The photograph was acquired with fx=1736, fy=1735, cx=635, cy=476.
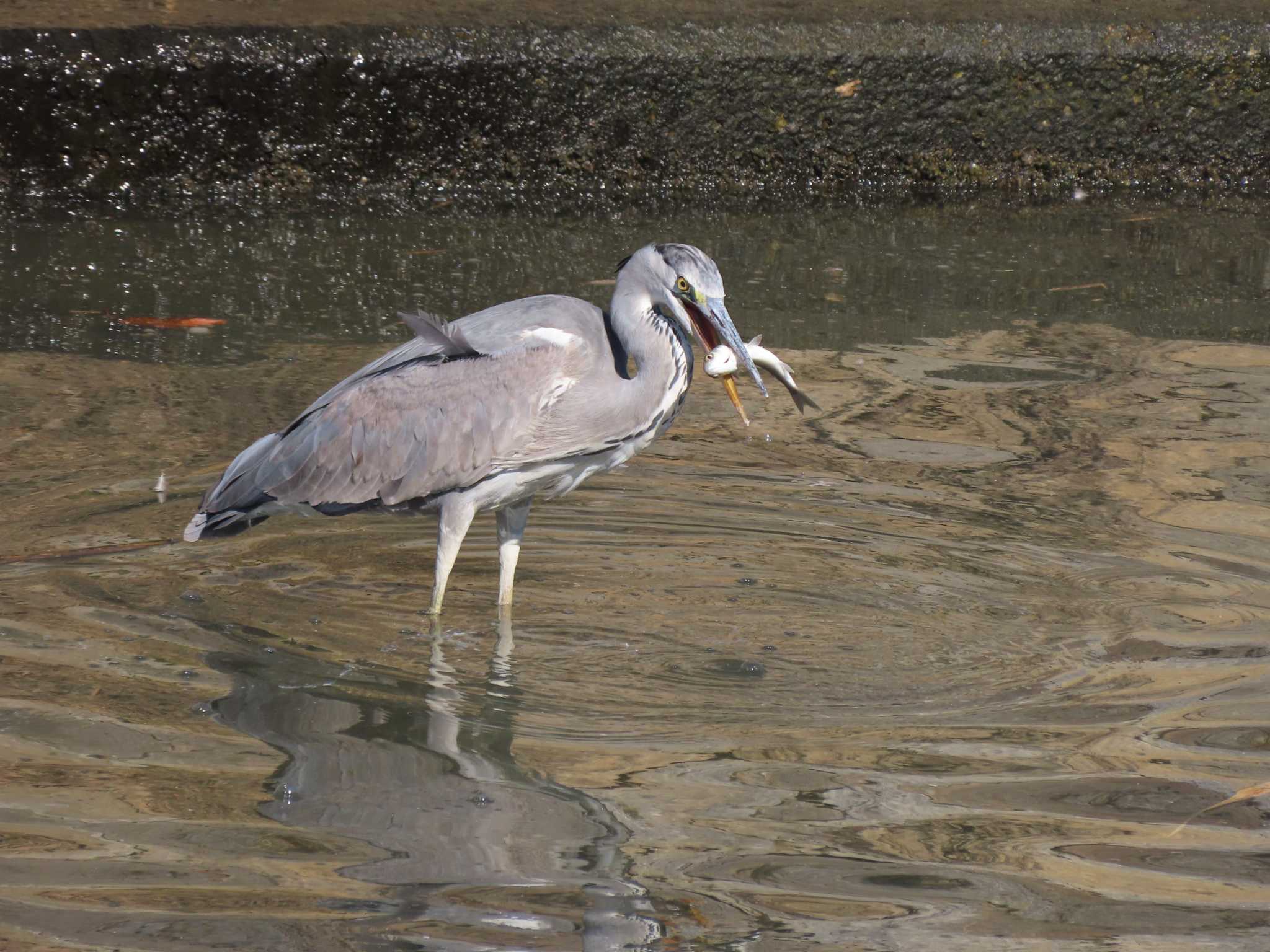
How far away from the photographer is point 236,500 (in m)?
4.79

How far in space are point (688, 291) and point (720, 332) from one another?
0.15 m

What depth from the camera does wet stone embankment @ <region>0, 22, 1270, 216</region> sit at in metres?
7.94

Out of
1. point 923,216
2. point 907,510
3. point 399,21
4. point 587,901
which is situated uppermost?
point 399,21

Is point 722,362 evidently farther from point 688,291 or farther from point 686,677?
point 686,677

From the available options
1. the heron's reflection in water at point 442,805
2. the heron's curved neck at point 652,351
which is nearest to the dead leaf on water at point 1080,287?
the heron's curved neck at point 652,351

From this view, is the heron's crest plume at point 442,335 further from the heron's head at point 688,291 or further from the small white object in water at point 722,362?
the small white object in water at point 722,362

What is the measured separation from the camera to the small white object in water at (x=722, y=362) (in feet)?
14.2

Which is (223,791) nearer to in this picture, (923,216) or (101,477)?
(101,477)

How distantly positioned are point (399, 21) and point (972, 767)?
18.4ft

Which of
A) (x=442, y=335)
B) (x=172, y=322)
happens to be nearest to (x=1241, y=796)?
(x=442, y=335)

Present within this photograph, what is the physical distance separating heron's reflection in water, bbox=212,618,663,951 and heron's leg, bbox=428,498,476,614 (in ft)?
0.59

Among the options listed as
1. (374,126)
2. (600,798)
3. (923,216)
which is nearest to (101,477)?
(600,798)

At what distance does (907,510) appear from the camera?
17.3ft

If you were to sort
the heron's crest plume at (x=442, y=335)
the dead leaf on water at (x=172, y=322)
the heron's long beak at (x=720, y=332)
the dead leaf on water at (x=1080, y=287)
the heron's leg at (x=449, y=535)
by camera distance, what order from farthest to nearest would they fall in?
1. the dead leaf on water at (x=1080, y=287)
2. the dead leaf on water at (x=172, y=322)
3. the heron's leg at (x=449, y=535)
4. the heron's crest plume at (x=442, y=335)
5. the heron's long beak at (x=720, y=332)
